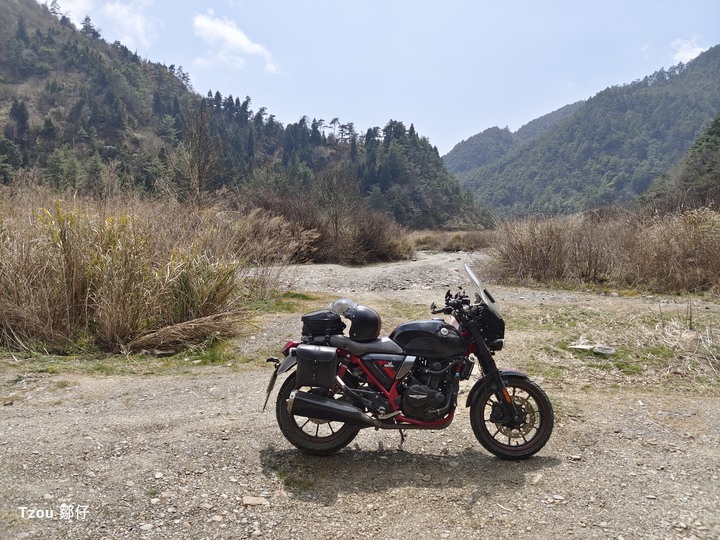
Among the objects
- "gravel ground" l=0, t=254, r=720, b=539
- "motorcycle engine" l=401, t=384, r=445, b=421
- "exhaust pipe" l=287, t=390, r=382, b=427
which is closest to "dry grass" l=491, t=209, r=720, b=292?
"gravel ground" l=0, t=254, r=720, b=539

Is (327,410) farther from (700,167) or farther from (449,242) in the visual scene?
(700,167)

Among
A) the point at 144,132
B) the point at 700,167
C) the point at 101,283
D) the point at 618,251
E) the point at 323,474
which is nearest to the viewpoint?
the point at 323,474

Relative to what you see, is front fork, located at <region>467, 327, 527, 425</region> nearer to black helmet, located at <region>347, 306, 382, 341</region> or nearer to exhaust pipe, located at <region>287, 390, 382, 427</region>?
black helmet, located at <region>347, 306, 382, 341</region>

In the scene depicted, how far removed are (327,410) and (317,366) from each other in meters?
0.29

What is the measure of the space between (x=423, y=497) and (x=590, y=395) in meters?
2.45

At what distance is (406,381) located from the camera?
10.1 feet

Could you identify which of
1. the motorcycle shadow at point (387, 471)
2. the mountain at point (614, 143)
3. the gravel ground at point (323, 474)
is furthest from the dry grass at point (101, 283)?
the mountain at point (614, 143)

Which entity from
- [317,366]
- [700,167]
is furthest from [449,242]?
[317,366]

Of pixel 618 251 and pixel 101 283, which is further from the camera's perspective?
pixel 618 251

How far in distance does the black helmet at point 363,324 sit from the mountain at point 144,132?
20716 mm

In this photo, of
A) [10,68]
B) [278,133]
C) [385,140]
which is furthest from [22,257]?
[10,68]

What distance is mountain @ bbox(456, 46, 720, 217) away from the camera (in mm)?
103188

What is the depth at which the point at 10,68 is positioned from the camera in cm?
9919

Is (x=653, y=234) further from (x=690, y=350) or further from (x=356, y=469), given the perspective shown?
(x=356, y=469)
